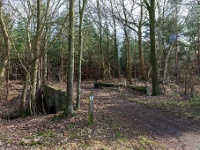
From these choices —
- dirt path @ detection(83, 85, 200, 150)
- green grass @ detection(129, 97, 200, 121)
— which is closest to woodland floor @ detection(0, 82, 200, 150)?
dirt path @ detection(83, 85, 200, 150)

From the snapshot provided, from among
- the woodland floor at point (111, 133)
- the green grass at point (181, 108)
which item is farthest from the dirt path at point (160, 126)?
the green grass at point (181, 108)

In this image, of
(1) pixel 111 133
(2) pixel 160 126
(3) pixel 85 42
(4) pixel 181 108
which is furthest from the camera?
(3) pixel 85 42

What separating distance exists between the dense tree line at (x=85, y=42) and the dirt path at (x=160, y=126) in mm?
2096

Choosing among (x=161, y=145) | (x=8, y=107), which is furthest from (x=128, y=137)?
(x=8, y=107)

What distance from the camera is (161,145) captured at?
527 centimetres

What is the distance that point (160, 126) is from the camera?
6.78 metres

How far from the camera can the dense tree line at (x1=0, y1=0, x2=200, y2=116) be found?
27.4 feet

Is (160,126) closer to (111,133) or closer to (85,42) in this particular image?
(111,133)

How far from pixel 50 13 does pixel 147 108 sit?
21.7 feet

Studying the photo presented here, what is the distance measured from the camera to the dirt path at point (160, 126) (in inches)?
218

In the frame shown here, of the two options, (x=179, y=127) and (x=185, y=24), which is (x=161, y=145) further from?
(x=185, y=24)

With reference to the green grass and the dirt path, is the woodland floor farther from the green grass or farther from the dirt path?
the green grass

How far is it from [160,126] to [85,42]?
40.8 feet

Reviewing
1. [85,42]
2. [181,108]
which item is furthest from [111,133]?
[85,42]
